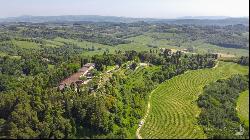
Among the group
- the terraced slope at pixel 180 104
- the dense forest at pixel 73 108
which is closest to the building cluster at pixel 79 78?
the dense forest at pixel 73 108

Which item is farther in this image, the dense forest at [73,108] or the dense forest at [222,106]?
the dense forest at [222,106]

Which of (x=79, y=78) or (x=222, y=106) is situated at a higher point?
(x=79, y=78)

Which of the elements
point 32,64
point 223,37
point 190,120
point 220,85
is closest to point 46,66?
point 32,64

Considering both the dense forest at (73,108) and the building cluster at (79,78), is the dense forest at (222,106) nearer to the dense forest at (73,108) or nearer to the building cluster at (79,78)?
the dense forest at (73,108)

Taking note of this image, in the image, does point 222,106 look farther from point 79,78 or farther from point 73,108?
point 79,78

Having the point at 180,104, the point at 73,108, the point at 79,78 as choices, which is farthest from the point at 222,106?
the point at 79,78

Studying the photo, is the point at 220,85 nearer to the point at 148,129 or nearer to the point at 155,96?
the point at 155,96

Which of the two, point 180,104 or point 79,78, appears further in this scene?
point 79,78
